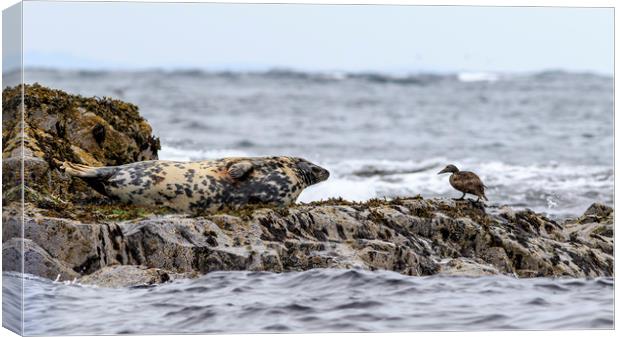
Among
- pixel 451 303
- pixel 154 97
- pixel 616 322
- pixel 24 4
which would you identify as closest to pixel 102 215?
pixel 24 4

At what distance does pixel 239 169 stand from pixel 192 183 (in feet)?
1.65

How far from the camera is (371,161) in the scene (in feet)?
75.9

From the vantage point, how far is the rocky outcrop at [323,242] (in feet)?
36.0

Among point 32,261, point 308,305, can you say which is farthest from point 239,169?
point 32,261

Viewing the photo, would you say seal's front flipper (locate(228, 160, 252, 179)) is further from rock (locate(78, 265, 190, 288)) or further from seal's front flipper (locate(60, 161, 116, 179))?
rock (locate(78, 265, 190, 288))

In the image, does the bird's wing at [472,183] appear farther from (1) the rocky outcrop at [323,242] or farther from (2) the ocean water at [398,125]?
(2) the ocean water at [398,125]

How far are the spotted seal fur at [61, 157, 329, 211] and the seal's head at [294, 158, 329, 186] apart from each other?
1.17 feet

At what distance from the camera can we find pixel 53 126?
44.2ft

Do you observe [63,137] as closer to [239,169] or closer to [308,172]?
[239,169]

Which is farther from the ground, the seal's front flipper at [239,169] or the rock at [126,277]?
the seal's front flipper at [239,169]

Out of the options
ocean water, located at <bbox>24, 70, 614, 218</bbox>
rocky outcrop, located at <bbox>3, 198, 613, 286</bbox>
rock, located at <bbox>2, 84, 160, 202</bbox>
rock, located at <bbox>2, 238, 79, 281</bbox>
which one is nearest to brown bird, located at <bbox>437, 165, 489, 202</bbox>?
rocky outcrop, located at <bbox>3, 198, 613, 286</bbox>

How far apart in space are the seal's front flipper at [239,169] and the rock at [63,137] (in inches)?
54.6

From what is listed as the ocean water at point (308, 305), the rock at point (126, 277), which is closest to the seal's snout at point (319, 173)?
the ocean water at point (308, 305)

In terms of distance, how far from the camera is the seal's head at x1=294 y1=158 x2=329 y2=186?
1328 centimetres
